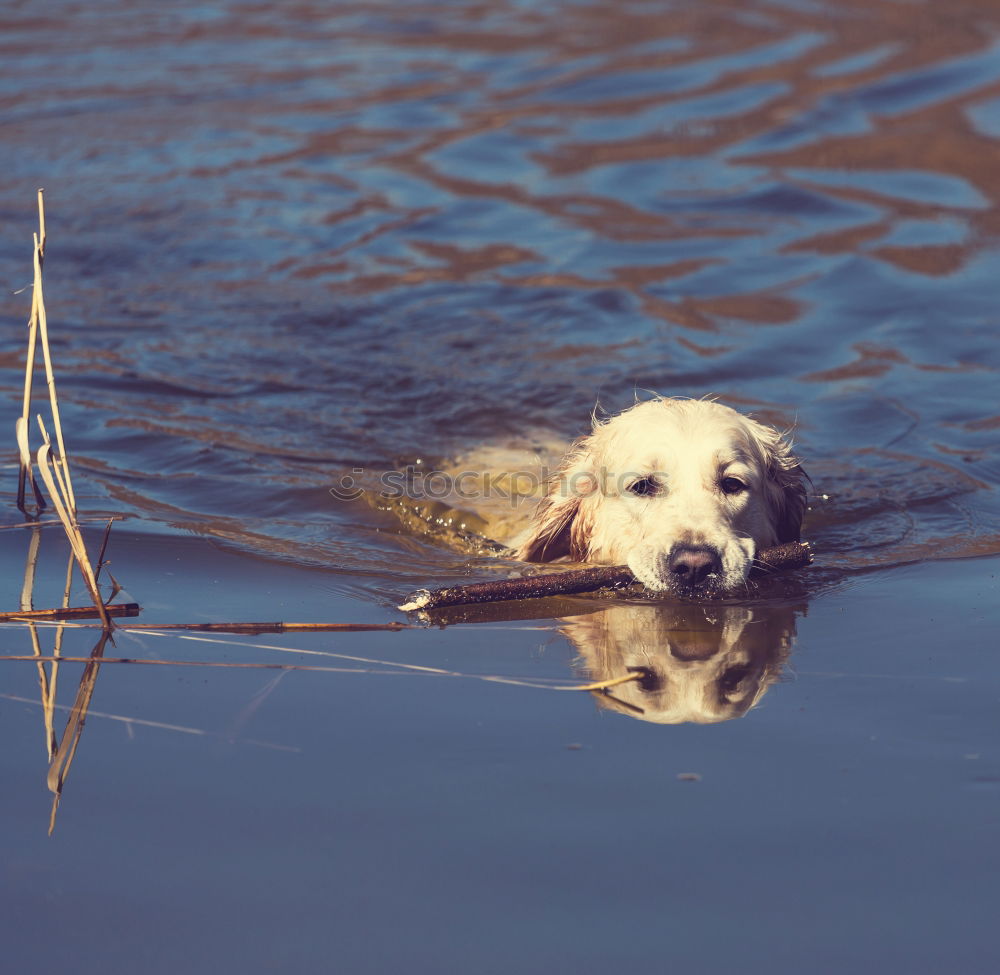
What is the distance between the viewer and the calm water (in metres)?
2.68

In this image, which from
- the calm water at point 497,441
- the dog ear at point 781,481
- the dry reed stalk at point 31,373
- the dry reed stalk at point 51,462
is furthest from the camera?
the dog ear at point 781,481

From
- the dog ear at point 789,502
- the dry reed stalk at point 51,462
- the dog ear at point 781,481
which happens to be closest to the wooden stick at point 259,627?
the dry reed stalk at point 51,462

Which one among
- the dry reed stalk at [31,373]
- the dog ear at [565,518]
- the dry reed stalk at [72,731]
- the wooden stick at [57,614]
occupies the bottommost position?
the dry reed stalk at [72,731]

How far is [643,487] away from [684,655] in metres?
1.09

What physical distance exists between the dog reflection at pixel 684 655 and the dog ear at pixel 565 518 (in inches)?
34.0

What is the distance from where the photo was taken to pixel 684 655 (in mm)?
4055

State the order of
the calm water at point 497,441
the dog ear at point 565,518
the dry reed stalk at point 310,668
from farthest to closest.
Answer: the dog ear at point 565,518 → the dry reed stalk at point 310,668 → the calm water at point 497,441

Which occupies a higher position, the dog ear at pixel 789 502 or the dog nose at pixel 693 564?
the dog ear at pixel 789 502

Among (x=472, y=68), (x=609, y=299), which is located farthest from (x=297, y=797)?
(x=472, y=68)

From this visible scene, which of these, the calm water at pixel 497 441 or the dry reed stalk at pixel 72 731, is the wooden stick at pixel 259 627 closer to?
the calm water at pixel 497 441

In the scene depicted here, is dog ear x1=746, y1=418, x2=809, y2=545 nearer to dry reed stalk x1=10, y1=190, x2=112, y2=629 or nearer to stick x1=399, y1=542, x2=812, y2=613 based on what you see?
stick x1=399, y1=542, x2=812, y2=613

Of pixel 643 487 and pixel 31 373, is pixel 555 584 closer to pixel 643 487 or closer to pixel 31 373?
pixel 643 487

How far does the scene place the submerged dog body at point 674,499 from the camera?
4.61 m

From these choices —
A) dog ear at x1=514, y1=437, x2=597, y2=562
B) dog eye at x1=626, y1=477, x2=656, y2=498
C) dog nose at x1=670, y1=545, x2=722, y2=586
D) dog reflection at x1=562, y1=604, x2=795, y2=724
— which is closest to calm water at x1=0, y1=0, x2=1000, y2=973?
dog reflection at x1=562, y1=604, x2=795, y2=724
